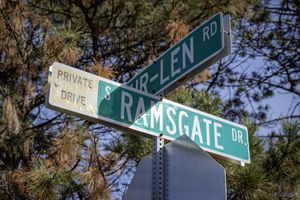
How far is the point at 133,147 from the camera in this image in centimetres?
322

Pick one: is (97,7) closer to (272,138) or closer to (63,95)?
(272,138)

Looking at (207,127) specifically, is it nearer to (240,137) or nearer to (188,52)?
(240,137)

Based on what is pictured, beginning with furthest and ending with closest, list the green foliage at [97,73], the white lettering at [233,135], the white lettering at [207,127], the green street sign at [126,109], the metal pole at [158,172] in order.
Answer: the green foliage at [97,73] → the white lettering at [233,135] → the white lettering at [207,127] → the green street sign at [126,109] → the metal pole at [158,172]

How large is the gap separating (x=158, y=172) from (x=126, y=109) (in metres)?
0.26

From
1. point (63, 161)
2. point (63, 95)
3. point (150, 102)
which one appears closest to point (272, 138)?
point (63, 161)

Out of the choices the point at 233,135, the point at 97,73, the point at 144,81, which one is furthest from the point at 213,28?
the point at 97,73

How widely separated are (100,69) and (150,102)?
1.74m

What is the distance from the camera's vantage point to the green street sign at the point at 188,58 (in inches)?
66.3

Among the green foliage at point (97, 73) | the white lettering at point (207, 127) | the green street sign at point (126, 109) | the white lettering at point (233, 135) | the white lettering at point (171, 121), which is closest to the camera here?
the green street sign at point (126, 109)

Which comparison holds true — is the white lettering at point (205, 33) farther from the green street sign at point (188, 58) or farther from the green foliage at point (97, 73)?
the green foliage at point (97, 73)

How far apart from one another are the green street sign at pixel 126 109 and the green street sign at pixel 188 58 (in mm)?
74

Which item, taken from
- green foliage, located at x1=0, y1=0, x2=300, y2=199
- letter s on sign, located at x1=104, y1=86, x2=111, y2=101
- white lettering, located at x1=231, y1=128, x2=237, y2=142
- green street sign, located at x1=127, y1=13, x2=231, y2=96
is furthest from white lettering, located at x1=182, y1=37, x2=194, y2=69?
green foliage, located at x1=0, y1=0, x2=300, y2=199

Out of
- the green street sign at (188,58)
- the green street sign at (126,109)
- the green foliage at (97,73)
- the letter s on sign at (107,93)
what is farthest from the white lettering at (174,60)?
the green foliage at (97,73)

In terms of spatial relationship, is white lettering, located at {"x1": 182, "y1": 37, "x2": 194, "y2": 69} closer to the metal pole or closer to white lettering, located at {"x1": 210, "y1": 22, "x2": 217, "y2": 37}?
white lettering, located at {"x1": 210, "y1": 22, "x2": 217, "y2": 37}
